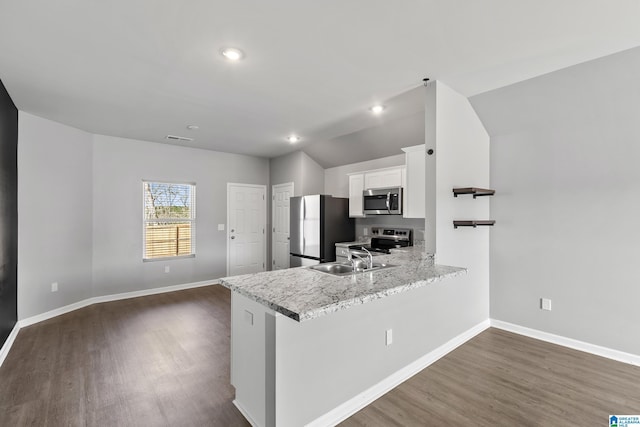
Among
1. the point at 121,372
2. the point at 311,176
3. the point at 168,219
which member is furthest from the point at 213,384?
the point at 311,176

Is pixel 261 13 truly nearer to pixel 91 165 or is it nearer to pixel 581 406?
pixel 581 406

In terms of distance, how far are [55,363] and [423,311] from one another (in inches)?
132

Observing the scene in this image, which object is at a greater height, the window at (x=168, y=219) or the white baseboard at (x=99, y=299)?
the window at (x=168, y=219)

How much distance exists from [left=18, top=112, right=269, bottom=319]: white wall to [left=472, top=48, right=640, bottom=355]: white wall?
463cm

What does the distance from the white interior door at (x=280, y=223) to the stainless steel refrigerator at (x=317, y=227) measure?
0.43 m

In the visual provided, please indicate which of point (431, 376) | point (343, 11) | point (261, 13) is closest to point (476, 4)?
point (343, 11)

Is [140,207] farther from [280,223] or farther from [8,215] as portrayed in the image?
[280,223]

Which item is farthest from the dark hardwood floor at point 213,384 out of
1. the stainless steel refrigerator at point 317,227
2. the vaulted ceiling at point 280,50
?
the vaulted ceiling at point 280,50

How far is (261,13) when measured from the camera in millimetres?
1876

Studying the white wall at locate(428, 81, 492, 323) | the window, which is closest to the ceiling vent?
the window

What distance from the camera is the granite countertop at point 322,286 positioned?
1550 mm

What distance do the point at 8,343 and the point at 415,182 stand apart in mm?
4803

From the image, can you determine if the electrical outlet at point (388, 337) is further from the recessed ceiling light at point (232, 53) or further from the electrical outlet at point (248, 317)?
the recessed ceiling light at point (232, 53)

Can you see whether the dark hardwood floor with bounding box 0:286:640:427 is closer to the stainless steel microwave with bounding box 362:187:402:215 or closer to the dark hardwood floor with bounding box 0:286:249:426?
the dark hardwood floor with bounding box 0:286:249:426
